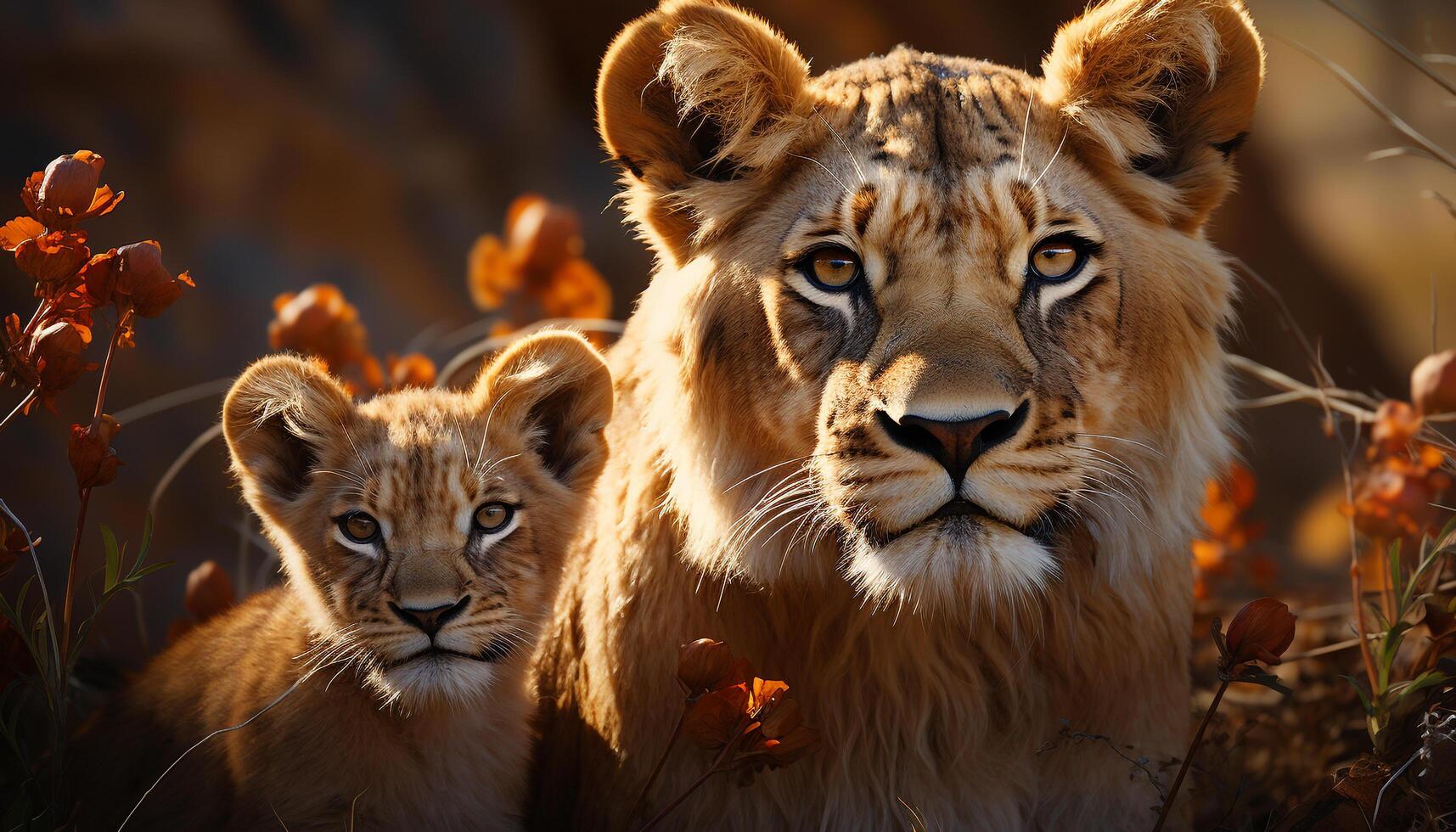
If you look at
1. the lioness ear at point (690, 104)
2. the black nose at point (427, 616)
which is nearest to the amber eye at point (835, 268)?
the lioness ear at point (690, 104)

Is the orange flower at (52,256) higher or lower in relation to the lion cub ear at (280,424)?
higher

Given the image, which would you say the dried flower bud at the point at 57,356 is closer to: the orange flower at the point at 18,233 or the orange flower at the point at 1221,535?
the orange flower at the point at 18,233

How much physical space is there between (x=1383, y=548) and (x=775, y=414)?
1481 mm

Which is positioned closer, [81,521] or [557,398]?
[81,521]

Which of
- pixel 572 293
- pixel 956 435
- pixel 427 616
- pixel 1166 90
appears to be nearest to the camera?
pixel 956 435

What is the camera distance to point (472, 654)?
7.00ft

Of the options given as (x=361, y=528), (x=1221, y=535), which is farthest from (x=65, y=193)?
(x=1221, y=535)

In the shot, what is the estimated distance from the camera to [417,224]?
622cm

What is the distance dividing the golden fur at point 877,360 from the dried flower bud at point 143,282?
0.78 metres

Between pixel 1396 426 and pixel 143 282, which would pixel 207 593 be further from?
pixel 1396 426

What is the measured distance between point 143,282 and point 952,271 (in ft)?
4.11

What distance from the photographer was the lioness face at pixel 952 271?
6.42 feet

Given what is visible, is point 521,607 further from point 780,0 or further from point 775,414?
point 780,0

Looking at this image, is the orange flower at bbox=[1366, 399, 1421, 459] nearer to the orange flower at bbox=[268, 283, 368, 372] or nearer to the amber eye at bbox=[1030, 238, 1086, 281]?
the amber eye at bbox=[1030, 238, 1086, 281]
